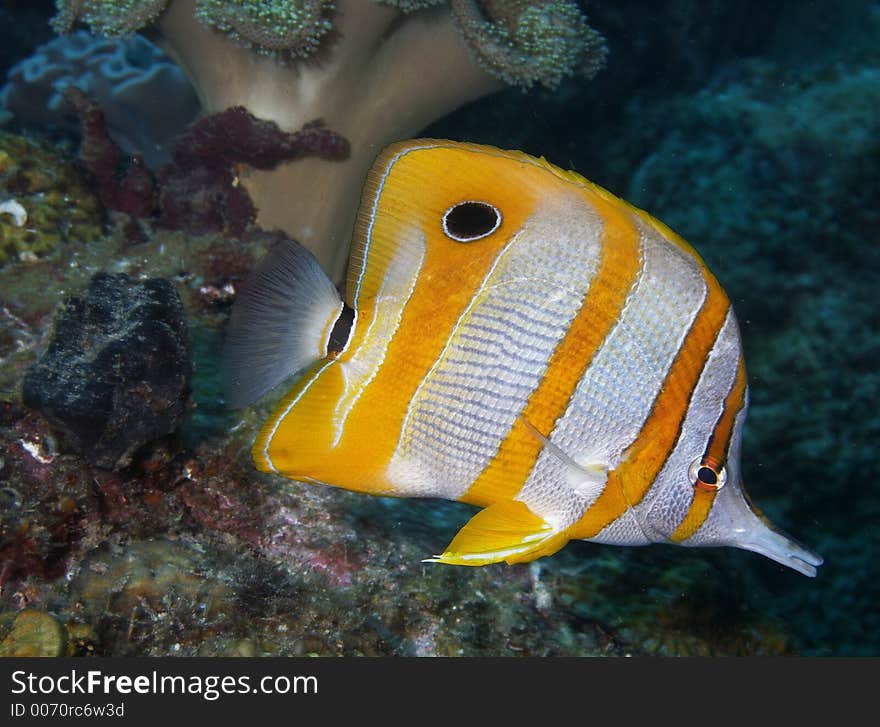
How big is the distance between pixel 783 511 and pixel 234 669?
3.29 metres

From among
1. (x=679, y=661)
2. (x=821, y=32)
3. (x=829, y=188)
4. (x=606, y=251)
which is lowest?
(x=679, y=661)

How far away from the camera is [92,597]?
1943 mm

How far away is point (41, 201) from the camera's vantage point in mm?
3684

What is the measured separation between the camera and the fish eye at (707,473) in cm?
145

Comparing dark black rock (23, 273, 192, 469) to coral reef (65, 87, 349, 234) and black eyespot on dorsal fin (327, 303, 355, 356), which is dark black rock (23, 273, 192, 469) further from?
coral reef (65, 87, 349, 234)

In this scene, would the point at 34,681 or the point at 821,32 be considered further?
the point at 821,32

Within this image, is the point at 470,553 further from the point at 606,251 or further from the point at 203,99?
the point at 203,99

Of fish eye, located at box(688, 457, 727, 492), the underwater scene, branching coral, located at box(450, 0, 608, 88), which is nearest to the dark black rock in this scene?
the underwater scene

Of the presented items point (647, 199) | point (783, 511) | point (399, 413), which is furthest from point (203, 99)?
point (783, 511)

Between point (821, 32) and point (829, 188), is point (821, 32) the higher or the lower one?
the higher one

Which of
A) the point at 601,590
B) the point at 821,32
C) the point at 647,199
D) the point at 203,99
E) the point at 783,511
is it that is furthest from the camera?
the point at 821,32

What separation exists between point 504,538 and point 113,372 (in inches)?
51.4

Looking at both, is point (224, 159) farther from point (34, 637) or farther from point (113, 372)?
point (34, 637)

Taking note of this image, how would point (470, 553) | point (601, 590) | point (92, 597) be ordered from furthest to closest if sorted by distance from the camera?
point (601, 590) → point (92, 597) → point (470, 553)
